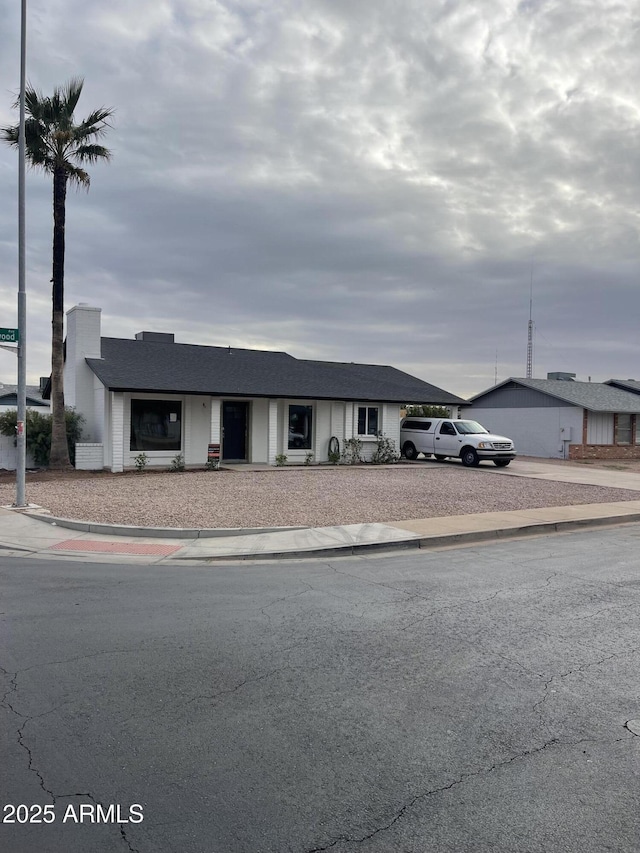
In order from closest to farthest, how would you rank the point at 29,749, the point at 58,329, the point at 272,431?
the point at 29,749 < the point at 58,329 < the point at 272,431

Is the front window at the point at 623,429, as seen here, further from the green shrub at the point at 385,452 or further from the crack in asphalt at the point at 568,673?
the crack in asphalt at the point at 568,673

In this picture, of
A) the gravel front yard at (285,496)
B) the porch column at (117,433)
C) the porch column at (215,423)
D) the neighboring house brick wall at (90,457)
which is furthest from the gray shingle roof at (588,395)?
the neighboring house brick wall at (90,457)

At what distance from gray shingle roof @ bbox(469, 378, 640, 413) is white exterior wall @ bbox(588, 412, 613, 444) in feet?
2.06

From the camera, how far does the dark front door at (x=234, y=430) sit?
25219mm

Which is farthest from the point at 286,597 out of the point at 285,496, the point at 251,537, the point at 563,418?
the point at 563,418

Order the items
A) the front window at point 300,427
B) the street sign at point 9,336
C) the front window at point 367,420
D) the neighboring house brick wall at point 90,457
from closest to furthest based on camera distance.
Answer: the street sign at point 9,336
the neighboring house brick wall at point 90,457
the front window at point 300,427
the front window at point 367,420

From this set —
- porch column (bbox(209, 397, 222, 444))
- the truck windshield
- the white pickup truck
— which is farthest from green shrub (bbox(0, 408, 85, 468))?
the truck windshield

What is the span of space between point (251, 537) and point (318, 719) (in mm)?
6898

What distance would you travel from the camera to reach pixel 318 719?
4320 millimetres

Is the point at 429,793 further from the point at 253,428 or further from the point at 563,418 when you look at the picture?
the point at 563,418

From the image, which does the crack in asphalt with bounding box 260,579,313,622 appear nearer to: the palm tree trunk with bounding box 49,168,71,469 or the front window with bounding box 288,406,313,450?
the palm tree trunk with bounding box 49,168,71,469

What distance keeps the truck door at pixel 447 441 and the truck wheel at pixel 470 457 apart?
403 mm

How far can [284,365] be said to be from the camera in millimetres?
29484

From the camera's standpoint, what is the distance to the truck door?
2758 centimetres
